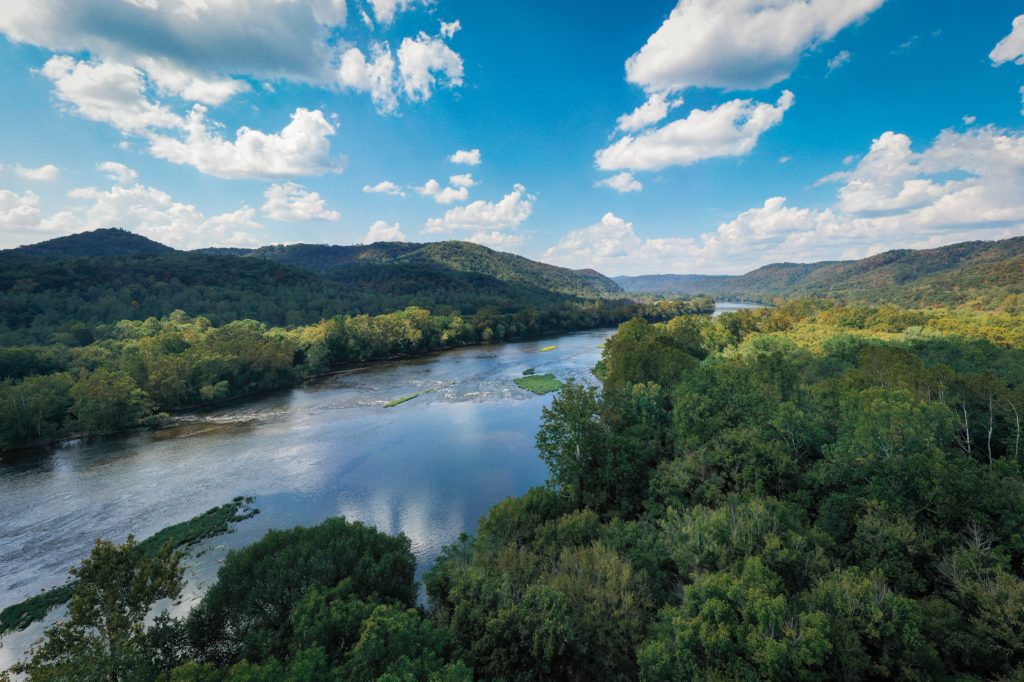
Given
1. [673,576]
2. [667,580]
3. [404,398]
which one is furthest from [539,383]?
[667,580]

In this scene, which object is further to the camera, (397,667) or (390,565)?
(390,565)

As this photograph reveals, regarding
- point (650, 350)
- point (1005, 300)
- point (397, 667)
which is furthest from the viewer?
point (1005, 300)

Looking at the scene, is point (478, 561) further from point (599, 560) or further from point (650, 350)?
point (650, 350)

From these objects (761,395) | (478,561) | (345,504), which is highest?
(761,395)

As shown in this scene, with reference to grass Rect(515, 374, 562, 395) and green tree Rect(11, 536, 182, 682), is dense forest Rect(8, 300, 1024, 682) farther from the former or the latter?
grass Rect(515, 374, 562, 395)

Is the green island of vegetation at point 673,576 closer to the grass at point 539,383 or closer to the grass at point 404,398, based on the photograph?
the grass at point 539,383

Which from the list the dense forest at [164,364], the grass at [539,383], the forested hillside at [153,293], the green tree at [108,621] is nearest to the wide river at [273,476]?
the grass at [539,383]

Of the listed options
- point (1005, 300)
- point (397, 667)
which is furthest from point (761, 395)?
point (1005, 300)
